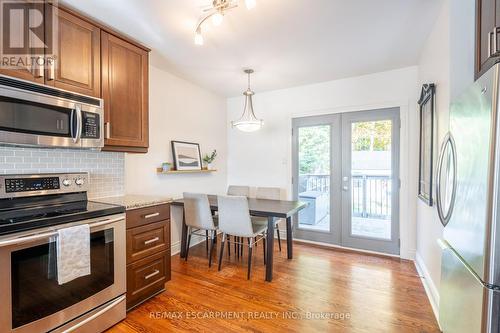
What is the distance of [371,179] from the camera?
138 inches

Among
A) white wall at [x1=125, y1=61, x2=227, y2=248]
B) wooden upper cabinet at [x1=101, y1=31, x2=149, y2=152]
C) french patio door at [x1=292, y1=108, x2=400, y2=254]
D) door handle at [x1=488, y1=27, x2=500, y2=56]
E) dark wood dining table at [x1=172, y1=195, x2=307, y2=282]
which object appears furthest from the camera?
french patio door at [x1=292, y1=108, x2=400, y2=254]

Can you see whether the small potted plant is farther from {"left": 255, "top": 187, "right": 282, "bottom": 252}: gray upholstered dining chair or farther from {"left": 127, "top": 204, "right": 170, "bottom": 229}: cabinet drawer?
{"left": 127, "top": 204, "right": 170, "bottom": 229}: cabinet drawer

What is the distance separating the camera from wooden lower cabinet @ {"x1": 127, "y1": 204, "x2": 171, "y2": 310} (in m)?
2.06

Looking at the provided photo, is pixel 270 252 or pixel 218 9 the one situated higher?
pixel 218 9

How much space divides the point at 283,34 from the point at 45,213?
2431 millimetres

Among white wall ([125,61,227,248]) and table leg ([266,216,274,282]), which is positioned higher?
white wall ([125,61,227,248])

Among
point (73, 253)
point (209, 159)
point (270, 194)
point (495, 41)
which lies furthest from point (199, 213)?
point (495, 41)

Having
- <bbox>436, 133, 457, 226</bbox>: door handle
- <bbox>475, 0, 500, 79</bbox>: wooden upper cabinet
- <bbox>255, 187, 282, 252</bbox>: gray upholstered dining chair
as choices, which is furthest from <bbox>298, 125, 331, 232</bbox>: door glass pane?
<bbox>475, 0, 500, 79</bbox>: wooden upper cabinet

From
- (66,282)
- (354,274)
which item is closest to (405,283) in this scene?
(354,274)

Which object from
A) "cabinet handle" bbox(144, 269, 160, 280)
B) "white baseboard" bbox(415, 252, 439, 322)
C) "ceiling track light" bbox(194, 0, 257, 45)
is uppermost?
"ceiling track light" bbox(194, 0, 257, 45)

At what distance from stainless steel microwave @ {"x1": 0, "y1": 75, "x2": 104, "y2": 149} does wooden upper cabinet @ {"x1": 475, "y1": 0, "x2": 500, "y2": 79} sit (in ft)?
8.57

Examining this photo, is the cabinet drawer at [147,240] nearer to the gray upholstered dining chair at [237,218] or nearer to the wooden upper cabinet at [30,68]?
the gray upholstered dining chair at [237,218]

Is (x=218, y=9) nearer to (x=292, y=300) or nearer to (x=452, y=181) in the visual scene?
(x=452, y=181)

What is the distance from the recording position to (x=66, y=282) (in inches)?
62.2
